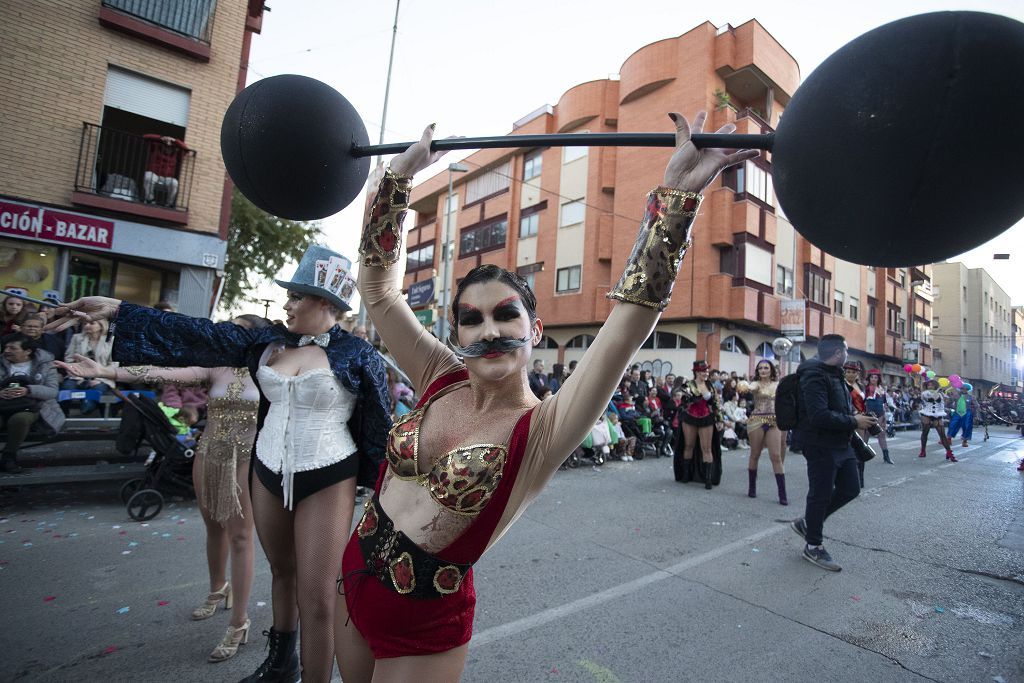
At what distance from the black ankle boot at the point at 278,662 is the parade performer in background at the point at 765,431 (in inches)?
262

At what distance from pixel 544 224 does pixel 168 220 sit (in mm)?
19676

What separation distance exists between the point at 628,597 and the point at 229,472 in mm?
2943

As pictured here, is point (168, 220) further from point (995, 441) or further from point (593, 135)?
point (995, 441)

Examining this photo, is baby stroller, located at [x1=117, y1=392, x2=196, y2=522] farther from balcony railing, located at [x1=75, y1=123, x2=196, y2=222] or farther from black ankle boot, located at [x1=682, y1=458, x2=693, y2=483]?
black ankle boot, located at [x1=682, y1=458, x2=693, y2=483]

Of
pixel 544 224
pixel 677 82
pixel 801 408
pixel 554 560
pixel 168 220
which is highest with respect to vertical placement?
pixel 677 82

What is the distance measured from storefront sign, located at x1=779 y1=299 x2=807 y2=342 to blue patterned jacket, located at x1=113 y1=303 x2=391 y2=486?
23116 millimetres

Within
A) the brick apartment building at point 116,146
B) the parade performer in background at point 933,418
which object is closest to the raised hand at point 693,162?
the brick apartment building at point 116,146

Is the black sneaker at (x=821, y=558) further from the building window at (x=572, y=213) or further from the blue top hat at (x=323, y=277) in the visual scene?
the building window at (x=572, y=213)

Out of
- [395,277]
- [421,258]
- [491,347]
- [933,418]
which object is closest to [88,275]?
[395,277]

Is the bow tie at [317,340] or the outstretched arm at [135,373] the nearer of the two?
the outstretched arm at [135,373]

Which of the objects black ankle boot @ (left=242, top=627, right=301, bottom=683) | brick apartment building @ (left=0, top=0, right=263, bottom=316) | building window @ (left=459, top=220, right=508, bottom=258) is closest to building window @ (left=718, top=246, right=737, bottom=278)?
building window @ (left=459, top=220, right=508, bottom=258)

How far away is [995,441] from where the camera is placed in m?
19.1

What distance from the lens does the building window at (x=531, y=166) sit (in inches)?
1127

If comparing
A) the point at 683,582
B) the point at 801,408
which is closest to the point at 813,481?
the point at 801,408
